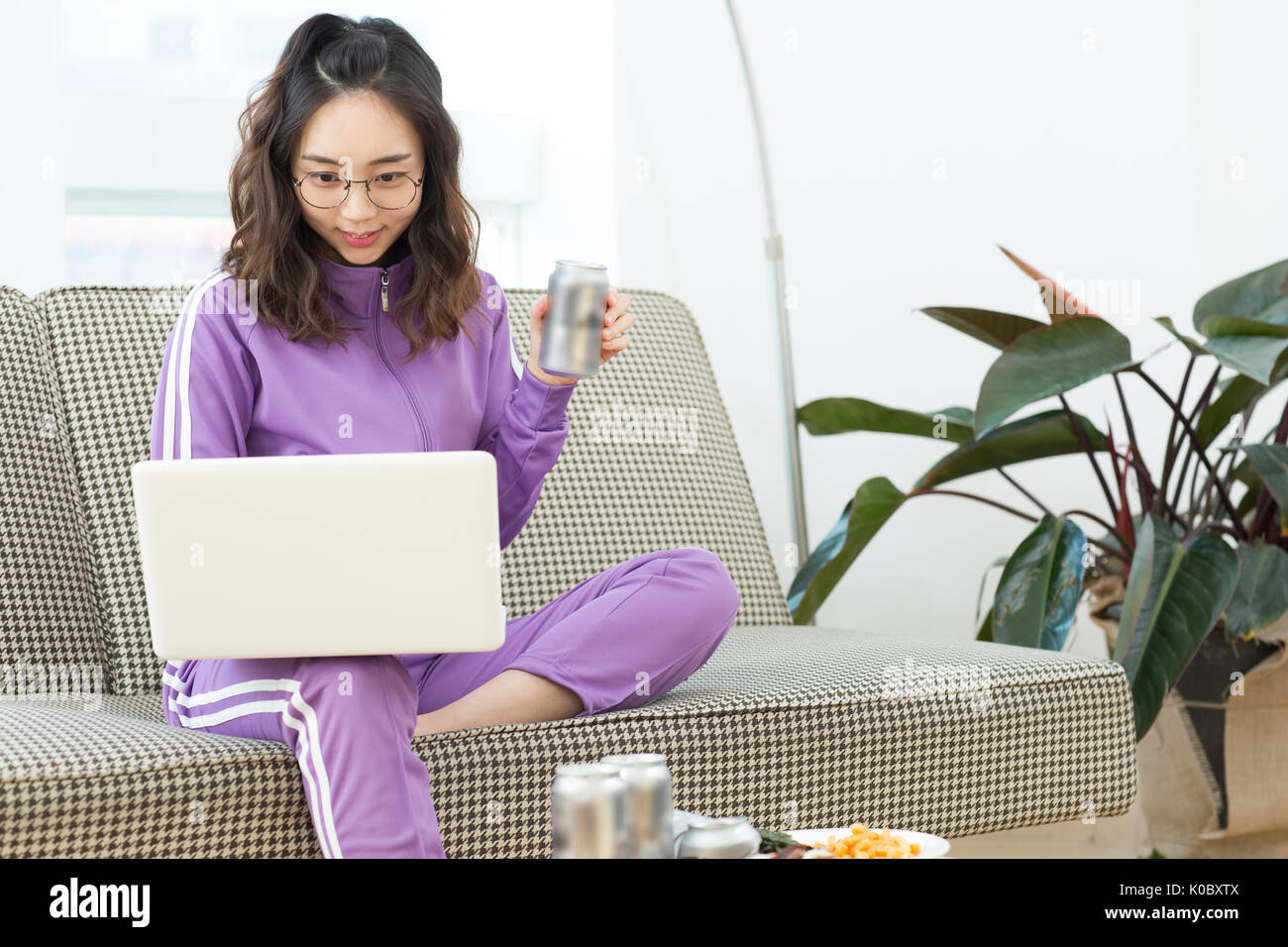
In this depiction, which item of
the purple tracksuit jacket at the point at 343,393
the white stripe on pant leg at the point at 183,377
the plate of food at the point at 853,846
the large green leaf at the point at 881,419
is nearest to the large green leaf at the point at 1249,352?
the large green leaf at the point at 881,419

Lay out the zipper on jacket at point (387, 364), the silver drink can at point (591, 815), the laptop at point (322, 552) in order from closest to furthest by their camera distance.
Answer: the silver drink can at point (591, 815), the laptop at point (322, 552), the zipper on jacket at point (387, 364)

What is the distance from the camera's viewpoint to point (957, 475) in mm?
1983

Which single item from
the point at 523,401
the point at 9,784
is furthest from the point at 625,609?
the point at 9,784

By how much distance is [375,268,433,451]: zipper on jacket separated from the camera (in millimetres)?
1370

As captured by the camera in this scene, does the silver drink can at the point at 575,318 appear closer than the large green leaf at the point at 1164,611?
Yes

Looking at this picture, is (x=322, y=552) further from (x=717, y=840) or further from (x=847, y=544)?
(x=847, y=544)

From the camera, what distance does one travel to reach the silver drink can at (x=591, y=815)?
0.74m

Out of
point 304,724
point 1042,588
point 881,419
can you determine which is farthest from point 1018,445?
point 304,724

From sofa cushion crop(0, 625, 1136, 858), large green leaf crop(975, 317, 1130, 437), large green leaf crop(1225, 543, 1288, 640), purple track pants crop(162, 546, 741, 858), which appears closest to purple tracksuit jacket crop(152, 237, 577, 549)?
purple track pants crop(162, 546, 741, 858)

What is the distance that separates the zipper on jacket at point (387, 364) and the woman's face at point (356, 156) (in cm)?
6

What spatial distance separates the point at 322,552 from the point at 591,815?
33 centimetres

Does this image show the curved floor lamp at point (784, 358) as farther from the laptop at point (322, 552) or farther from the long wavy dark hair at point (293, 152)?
the laptop at point (322, 552)
